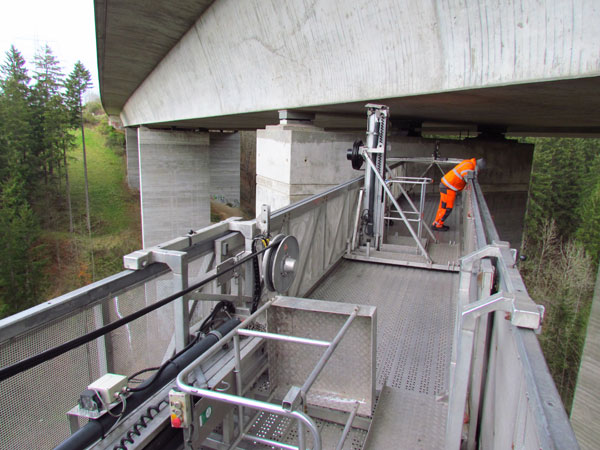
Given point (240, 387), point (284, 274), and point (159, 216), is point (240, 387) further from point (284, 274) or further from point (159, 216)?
point (159, 216)

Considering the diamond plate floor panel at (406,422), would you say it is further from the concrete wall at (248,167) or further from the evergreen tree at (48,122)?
the concrete wall at (248,167)

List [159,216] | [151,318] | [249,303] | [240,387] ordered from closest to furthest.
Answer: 1. [240,387]
2. [151,318]
3. [249,303]
4. [159,216]

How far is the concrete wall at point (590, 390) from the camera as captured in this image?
1232 cm

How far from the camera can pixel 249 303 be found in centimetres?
426

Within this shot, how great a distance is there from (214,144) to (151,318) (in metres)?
45.1

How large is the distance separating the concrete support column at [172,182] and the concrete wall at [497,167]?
1898cm

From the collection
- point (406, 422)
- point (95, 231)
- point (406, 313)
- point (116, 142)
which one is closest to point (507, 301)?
point (406, 422)

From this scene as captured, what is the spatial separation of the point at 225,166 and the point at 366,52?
40.9 metres

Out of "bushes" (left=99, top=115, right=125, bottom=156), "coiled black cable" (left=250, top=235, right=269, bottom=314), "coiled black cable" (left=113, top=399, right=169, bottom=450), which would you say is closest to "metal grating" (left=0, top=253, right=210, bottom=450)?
"coiled black cable" (left=113, top=399, right=169, bottom=450)

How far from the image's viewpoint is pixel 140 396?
9.13ft

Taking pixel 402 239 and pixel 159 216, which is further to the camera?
pixel 159 216

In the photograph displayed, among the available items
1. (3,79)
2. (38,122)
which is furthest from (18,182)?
(3,79)

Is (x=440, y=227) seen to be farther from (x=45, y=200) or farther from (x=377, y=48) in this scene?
(x=45, y=200)

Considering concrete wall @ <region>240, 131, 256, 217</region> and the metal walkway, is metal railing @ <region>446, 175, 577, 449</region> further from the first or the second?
concrete wall @ <region>240, 131, 256, 217</region>
